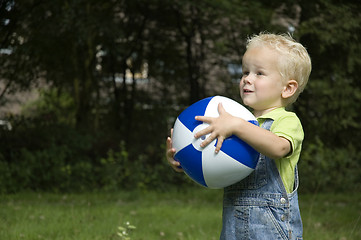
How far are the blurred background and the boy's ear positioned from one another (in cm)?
469

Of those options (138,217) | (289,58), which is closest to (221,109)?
(289,58)

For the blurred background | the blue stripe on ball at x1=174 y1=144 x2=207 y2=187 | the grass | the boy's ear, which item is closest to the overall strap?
the boy's ear

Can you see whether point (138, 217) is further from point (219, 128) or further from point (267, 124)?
point (219, 128)

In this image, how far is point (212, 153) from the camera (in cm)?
230

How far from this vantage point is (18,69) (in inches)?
378

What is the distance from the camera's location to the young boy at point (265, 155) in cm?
235

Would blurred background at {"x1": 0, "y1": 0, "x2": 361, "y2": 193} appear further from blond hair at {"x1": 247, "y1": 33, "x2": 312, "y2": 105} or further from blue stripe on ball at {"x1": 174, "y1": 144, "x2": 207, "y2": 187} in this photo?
blue stripe on ball at {"x1": 174, "y1": 144, "x2": 207, "y2": 187}

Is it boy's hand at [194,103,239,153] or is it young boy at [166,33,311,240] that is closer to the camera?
boy's hand at [194,103,239,153]

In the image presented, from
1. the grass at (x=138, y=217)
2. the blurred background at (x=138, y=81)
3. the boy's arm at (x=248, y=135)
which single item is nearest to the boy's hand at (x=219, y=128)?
the boy's arm at (x=248, y=135)

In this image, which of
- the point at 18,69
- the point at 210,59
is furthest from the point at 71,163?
the point at 210,59

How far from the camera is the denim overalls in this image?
93.0 inches

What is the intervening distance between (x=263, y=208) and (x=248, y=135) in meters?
0.41

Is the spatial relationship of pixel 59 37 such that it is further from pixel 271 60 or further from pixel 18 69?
pixel 271 60

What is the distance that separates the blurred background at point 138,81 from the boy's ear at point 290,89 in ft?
15.4
